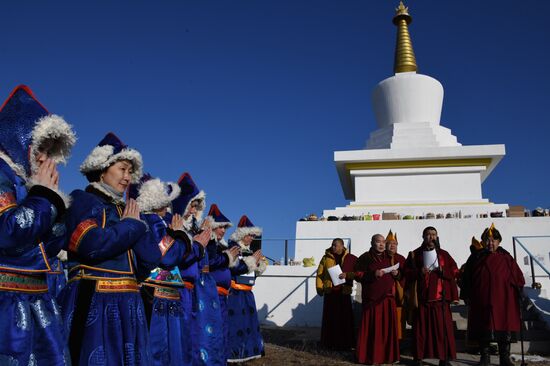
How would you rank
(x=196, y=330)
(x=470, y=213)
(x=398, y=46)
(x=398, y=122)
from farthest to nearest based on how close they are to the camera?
(x=398, y=46) → (x=398, y=122) → (x=470, y=213) → (x=196, y=330)

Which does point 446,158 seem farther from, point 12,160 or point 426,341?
point 12,160

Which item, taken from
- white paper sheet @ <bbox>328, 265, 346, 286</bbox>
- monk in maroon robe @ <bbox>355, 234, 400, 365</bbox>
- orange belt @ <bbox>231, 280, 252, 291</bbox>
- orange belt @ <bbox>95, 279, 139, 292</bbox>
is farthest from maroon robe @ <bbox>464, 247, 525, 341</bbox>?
orange belt @ <bbox>95, 279, 139, 292</bbox>

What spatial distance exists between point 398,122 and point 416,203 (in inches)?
144

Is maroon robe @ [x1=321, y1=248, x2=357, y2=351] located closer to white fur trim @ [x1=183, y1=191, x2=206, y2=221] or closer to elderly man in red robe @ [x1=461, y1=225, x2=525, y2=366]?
elderly man in red robe @ [x1=461, y1=225, x2=525, y2=366]

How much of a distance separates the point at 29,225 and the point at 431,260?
219 inches

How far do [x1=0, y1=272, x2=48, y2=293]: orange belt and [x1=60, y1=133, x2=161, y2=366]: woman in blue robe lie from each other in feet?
1.51

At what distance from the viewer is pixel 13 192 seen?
246 centimetres

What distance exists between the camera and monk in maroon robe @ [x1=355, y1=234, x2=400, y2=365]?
21.9 ft

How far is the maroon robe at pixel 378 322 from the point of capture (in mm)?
6680

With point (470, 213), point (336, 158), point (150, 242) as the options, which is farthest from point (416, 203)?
point (150, 242)

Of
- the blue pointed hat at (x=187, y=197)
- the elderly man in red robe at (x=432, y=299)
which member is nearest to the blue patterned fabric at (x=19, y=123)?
the blue pointed hat at (x=187, y=197)

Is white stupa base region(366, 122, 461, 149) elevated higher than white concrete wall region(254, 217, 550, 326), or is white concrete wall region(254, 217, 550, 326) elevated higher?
white stupa base region(366, 122, 461, 149)

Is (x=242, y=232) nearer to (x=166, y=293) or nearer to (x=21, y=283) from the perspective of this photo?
(x=166, y=293)

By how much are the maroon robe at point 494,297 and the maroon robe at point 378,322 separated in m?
1.04
